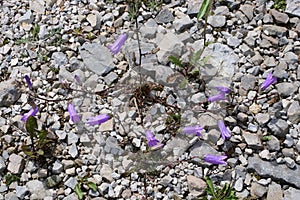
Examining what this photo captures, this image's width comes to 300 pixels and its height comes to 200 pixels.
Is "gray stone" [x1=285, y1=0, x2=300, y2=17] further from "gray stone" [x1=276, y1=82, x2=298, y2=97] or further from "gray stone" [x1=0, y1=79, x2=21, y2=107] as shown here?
"gray stone" [x1=0, y1=79, x2=21, y2=107]

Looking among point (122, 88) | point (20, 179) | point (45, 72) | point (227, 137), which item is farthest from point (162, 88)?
point (20, 179)

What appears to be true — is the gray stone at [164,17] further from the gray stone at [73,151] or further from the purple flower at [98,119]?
the gray stone at [73,151]

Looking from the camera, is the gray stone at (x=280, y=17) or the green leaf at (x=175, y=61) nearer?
the green leaf at (x=175, y=61)

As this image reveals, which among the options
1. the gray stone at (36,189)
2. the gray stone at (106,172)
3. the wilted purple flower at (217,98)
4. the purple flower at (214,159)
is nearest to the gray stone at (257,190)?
the purple flower at (214,159)

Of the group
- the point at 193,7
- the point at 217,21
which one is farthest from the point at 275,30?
the point at 193,7

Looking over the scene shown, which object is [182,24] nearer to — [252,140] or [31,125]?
[252,140]

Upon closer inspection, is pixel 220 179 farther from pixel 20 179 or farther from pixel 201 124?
pixel 20 179

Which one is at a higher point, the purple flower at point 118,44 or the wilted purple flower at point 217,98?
the purple flower at point 118,44
